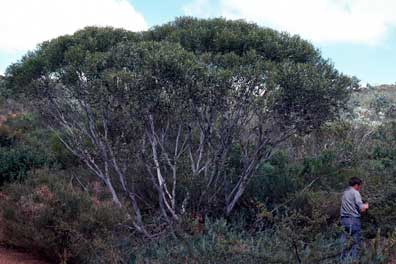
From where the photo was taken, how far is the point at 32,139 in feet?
55.3

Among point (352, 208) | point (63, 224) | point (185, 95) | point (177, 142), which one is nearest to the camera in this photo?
point (63, 224)

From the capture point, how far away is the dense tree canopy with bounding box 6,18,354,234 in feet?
31.7

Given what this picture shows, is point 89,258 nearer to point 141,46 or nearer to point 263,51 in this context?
point 141,46

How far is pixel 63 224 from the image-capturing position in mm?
8477

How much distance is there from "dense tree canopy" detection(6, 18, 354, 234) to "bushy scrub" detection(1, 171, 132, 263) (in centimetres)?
115

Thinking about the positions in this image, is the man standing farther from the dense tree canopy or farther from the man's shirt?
the dense tree canopy

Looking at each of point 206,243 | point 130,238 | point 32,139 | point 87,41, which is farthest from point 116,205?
point 32,139

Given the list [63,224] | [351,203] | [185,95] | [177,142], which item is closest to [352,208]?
[351,203]

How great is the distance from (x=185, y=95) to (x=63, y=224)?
2.85 m

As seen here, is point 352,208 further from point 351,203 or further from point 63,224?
point 63,224

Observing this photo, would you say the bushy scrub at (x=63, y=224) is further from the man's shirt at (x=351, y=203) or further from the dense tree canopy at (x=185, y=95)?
the man's shirt at (x=351, y=203)

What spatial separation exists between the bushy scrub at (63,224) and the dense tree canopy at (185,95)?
3.76 feet

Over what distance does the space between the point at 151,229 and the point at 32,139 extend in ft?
25.6

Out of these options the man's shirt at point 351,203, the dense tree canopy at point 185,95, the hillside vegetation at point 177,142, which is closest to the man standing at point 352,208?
the man's shirt at point 351,203
